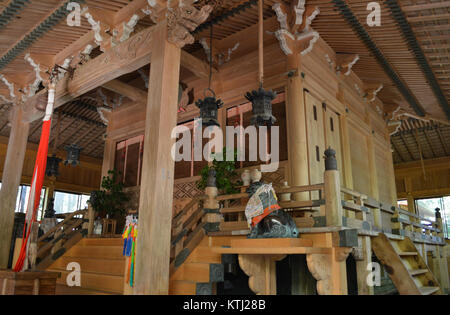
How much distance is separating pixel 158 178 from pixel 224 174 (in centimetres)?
222

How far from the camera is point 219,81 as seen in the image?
23.2ft

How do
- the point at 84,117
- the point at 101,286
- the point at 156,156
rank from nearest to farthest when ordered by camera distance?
1. the point at 156,156
2. the point at 101,286
3. the point at 84,117

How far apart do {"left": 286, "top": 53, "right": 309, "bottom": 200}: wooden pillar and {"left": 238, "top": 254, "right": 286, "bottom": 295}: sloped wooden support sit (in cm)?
138

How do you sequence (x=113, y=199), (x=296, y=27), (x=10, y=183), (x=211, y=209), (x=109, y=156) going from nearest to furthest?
(x=211, y=209), (x=296, y=27), (x=10, y=183), (x=113, y=199), (x=109, y=156)

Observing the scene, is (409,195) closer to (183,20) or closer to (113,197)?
(113,197)

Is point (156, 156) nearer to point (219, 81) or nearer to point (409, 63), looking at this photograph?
point (219, 81)

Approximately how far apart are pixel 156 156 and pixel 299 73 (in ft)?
10.4

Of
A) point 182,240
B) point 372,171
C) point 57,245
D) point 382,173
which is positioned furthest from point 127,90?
point 382,173

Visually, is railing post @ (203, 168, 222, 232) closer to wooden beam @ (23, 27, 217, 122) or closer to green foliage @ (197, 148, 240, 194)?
green foliage @ (197, 148, 240, 194)

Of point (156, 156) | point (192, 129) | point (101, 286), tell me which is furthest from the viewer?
point (192, 129)

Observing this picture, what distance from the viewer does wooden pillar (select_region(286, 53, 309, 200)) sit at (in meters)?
5.51

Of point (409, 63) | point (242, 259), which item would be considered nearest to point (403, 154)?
point (409, 63)

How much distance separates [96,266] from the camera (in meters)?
5.41

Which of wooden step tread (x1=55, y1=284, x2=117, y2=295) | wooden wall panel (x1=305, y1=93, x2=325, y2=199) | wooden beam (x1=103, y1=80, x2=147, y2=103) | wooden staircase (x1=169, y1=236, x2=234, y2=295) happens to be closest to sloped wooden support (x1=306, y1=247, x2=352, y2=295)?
wooden staircase (x1=169, y1=236, x2=234, y2=295)
